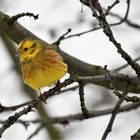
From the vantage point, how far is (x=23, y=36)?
4887mm

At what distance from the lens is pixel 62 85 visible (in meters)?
3.63

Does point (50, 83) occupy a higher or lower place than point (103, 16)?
higher

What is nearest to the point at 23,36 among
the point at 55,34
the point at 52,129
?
the point at 55,34

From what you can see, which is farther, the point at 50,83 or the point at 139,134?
the point at 50,83

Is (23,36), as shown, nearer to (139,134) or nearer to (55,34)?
(139,134)

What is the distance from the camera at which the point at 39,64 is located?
15.1 ft

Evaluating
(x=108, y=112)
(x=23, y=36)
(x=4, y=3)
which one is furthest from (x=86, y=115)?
(x=4, y=3)

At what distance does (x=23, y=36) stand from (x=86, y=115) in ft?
3.99

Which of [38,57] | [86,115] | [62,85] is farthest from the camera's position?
[38,57]

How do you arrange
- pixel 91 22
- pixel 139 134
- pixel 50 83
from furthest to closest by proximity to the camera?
pixel 91 22 < pixel 50 83 < pixel 139 134

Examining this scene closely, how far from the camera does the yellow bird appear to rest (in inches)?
170

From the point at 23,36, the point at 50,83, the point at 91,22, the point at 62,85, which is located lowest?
the point at 62,85

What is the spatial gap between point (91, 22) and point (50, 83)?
2.90m

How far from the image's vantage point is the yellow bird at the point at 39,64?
4.31 metres
